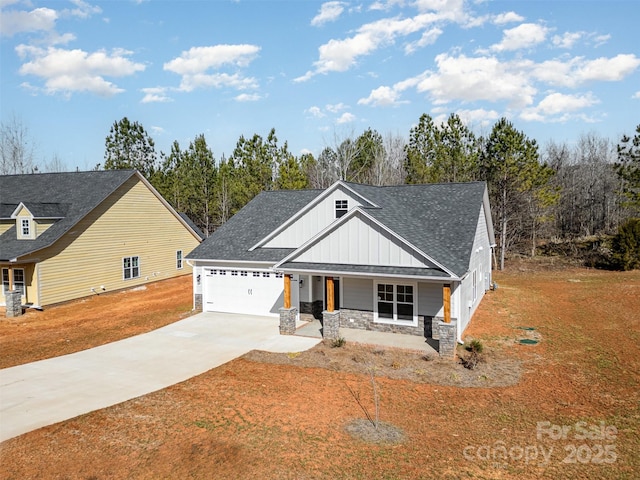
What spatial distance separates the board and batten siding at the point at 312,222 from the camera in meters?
18.6

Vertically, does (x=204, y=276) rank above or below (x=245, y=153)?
below

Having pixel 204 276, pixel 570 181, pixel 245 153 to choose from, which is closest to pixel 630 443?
pixel 204 276

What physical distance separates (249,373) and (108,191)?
18.4m

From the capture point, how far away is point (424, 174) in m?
40.3

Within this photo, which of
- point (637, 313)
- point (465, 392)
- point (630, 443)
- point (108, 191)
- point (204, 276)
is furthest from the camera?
point (108, 191)

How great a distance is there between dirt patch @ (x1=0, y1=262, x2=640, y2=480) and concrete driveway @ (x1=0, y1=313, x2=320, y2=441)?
688 mm

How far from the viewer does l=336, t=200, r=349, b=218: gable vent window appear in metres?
18.6

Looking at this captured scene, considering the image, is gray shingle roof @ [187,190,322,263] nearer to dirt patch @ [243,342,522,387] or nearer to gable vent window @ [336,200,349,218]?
gable vent window @ [336,200,349,218]

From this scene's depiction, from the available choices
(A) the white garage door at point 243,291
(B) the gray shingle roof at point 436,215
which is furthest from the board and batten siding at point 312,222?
(A) the white garage door at point 243,291

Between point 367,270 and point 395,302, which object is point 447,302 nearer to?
point 395,302

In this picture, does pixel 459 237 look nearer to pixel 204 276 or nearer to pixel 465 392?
pixel 465 392

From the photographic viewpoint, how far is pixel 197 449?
8.40 metres

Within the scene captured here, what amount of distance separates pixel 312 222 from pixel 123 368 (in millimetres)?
9590

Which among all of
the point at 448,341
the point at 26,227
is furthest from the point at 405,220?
the point at 26,227
